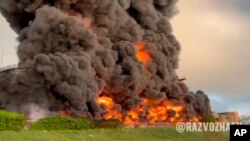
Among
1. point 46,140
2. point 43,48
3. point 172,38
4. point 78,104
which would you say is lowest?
point 46,140

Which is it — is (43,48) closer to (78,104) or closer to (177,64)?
(78,104)

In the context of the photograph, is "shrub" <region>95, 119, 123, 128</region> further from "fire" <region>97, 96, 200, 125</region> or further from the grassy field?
"fire" <region>97, 96, 200, 125</region>

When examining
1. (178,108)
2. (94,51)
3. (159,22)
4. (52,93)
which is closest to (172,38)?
(159,22)

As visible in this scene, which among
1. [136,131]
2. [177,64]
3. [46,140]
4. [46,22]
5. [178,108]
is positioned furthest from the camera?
[177,64]

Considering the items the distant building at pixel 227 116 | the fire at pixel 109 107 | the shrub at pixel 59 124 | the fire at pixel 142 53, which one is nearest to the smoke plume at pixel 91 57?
the fire at pixel 142 53

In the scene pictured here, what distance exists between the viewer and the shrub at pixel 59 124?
33.6m

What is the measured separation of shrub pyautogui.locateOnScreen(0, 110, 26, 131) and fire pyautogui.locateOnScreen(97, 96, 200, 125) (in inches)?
755

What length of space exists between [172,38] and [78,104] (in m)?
23.2

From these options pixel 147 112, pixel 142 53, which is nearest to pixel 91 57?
pixel 147 112

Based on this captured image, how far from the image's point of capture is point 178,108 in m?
61.2

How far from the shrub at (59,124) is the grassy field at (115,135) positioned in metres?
1.22

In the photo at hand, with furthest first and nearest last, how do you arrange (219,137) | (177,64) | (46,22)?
(177,64) → (46,22) → (219,137)

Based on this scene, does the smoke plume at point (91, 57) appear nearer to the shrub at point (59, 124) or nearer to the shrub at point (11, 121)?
the shrub at point (59, 124)

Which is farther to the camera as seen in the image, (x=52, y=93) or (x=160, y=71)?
(x=160, y=71)
